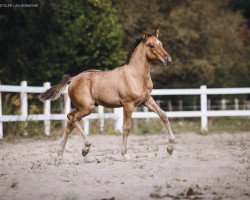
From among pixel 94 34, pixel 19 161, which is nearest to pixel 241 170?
pixel 19 161

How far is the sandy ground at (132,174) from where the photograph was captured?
7.11 meters

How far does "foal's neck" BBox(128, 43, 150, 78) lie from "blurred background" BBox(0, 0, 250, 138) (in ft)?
12.1

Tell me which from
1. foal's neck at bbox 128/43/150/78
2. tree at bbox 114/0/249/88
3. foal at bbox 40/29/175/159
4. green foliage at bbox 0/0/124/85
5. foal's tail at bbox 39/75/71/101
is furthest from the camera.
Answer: tree at bbox 114/0/249/88

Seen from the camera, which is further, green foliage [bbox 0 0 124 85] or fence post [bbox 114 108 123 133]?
green foliage [bbox 0 0 124 85]

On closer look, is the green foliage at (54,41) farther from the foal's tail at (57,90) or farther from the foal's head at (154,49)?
the foal's head at (154,49)

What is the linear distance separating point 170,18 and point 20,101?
22.3 m

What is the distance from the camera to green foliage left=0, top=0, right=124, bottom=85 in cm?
2138

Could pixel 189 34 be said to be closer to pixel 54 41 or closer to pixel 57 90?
pixel 54 41

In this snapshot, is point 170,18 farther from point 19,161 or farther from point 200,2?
point 19,161

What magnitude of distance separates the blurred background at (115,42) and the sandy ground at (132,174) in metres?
3.92

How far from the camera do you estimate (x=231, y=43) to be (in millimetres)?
45094

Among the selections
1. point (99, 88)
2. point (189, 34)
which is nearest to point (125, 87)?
point (99, 88)

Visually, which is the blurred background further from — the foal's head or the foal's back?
the foal's back

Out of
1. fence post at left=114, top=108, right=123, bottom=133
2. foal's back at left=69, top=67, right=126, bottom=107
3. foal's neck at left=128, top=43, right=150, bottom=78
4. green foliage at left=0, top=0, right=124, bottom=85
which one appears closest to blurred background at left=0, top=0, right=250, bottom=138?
green foliage at left=0, top=0, right=124, bottom=85
